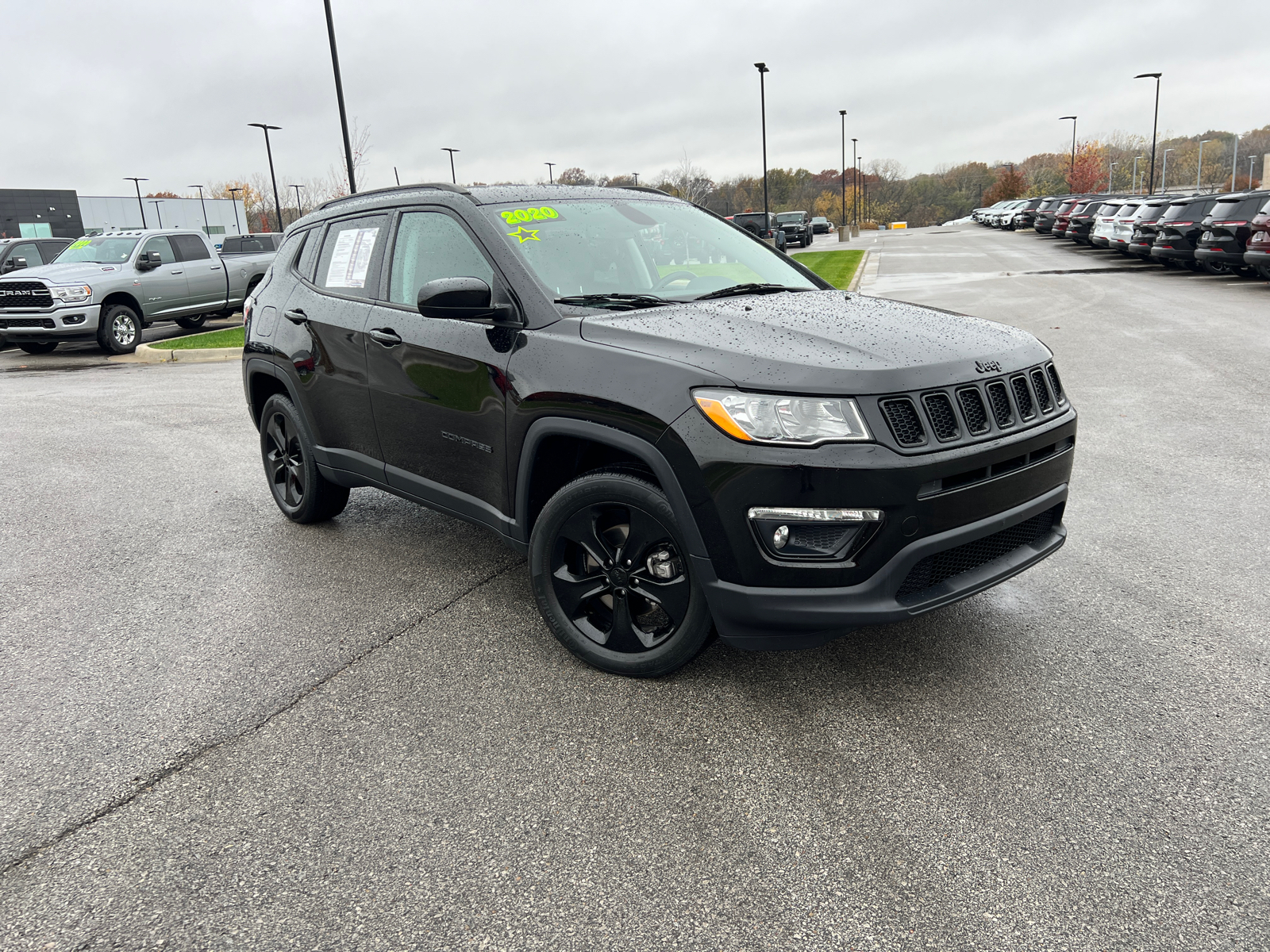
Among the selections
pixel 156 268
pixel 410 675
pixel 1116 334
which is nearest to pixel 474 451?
pixel 410 675

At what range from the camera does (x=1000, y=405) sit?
3.19 meters

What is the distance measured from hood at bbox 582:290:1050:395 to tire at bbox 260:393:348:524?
249 centimetres

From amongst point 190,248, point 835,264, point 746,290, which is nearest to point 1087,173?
point 835,264

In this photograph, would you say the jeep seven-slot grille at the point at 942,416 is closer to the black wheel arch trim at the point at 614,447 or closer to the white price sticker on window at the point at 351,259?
the black wheel arch trim at the point at 614,447

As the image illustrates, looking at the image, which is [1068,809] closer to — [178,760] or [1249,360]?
[178,760]

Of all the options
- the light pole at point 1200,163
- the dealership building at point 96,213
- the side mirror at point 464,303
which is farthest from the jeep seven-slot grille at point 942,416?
the light pole at point 1200,163

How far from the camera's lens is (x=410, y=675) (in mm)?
3621

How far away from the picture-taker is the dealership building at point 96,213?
8219 cm

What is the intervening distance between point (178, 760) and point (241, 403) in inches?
302

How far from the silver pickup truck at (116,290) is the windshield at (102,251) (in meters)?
0.02

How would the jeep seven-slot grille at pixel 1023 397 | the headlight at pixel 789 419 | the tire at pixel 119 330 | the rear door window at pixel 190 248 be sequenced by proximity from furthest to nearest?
1. the rear door window at pixel 190 248
2. the tire at pixel 119 330
3. the jeep seven-slot grille at pixel 1023 397
4. the headlight at pixel 789 419

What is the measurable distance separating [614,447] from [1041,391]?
62.5 inches

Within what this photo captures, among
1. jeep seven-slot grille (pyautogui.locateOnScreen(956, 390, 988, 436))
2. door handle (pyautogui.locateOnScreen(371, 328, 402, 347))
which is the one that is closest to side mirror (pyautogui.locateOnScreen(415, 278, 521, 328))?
door handle (pyautogui.locateOnScreen(371, 328, 402, 347))

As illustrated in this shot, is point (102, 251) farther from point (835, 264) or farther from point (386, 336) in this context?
point (835, 264)
